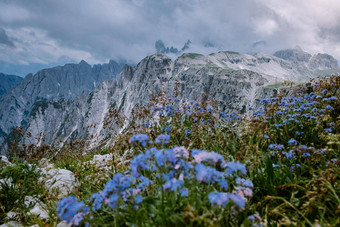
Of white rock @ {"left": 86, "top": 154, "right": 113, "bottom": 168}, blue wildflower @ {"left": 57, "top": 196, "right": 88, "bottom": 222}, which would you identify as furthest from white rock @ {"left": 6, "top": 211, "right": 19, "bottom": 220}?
blue wildflower @ {"left": 57, "top": 196, "right": 88, "bottom": 222}

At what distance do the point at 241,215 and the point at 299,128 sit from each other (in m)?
3.76

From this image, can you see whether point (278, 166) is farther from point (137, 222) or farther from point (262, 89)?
point (262, 89)

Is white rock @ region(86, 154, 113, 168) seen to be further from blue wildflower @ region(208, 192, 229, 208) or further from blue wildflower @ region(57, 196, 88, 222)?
blue wildflower @ region(208, 192, 229, 208)

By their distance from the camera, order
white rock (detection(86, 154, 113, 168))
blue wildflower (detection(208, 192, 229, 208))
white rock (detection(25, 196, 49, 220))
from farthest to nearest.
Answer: white rock (detection(86, 154, 113, 168)), white rock (detection(25, 196, 49, 220)), blue wildflower (detection(208, 192, 229, 208))

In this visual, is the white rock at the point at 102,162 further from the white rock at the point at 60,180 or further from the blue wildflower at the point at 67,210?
the blue wildflower at the point at 67,210

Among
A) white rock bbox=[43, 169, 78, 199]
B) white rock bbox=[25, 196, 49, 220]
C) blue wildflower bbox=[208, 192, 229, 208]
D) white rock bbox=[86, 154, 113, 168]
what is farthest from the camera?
white rock bbox=[86, 154, 113, 168]

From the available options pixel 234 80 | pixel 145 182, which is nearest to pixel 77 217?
pixel 145 182

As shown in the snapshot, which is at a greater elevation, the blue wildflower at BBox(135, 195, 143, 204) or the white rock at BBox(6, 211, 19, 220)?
the blue wildflower at BBox(135, 195, 143, 204)

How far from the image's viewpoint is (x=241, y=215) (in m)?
2.98

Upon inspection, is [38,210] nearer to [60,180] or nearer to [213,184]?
[60,180]

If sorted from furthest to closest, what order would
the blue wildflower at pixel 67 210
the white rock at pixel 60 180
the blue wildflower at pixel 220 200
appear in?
the white rock at pixel 60 180 < the blue wildflower at pixel 67 210 < the blue wildflower at pixel 220 200

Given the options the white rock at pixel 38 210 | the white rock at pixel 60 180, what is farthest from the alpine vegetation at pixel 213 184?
the white rock at pixel 60 180

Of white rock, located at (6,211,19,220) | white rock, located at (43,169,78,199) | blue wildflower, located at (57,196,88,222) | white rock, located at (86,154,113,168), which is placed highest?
blue wildflower, located at (57,196,88,222)

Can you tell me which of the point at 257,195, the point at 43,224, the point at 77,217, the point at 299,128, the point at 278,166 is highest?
the point at 299,128
